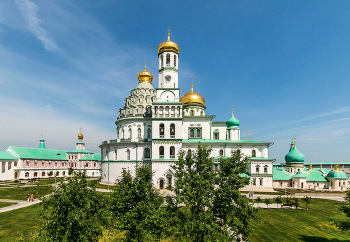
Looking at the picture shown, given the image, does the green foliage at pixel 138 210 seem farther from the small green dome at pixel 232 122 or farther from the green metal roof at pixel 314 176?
the green metal roof at pixel 314 176

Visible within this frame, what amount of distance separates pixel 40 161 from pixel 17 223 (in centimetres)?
5703

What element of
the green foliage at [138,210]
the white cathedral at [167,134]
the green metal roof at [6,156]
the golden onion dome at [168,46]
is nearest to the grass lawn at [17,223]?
the green foliage at [138,210]

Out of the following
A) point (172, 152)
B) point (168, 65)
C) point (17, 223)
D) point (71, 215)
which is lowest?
point (17, 223)

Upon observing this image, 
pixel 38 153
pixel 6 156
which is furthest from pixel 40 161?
pixel 6 156

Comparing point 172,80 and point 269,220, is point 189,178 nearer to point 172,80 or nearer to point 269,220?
point 269,220

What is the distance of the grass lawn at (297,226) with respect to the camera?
55.7ft

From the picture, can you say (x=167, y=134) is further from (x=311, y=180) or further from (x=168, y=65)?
(x=311, y=180)

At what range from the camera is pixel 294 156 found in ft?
166

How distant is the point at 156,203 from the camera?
12.8 metres

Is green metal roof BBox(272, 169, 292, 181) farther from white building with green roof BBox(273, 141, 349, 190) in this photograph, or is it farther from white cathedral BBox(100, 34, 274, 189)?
white cathedral BBox(100, 34, 274, 189)

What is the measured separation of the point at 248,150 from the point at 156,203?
36.0m

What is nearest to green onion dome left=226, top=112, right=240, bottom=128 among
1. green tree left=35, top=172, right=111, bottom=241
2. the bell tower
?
the bell tower

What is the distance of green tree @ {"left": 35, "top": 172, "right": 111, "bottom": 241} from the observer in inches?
372

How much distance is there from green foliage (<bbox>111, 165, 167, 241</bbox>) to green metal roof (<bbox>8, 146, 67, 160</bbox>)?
67.1m
